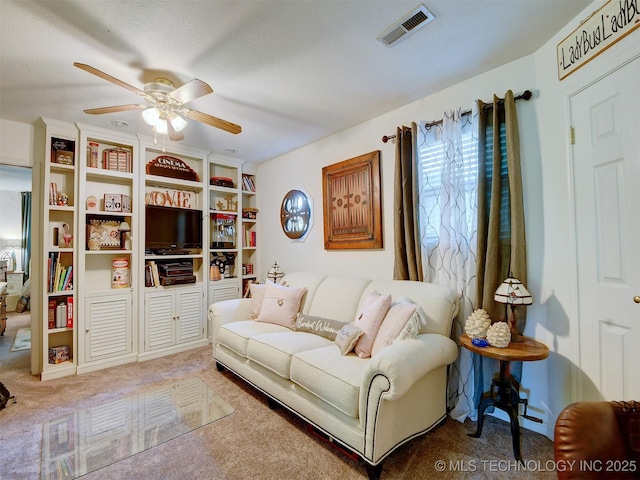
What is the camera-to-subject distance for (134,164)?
11.0 ft

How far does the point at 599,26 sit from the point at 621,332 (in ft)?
5.20

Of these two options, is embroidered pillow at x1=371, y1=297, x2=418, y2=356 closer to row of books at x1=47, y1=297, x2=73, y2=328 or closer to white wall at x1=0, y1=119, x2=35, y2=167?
row of books at x1=47, y1=297, x2=73, y2=328

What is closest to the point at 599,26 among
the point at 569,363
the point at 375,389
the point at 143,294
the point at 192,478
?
the point at 569,363

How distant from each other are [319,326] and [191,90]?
1.98 meters

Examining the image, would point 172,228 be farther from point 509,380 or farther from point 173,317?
point 509,380

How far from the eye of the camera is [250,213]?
4.43 meters

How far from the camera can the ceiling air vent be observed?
1.62 metres

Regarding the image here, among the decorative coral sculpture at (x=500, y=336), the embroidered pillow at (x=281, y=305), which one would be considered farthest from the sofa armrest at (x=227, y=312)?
the decorative coral sculpture at (x=500, y=336)

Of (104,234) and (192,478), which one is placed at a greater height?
(104,234)

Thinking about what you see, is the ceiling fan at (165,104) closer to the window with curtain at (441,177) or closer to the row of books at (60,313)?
the window with curtain at (441,177)

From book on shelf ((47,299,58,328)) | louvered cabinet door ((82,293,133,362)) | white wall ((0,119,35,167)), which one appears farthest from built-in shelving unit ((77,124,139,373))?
white wall ((0,119,35,167))

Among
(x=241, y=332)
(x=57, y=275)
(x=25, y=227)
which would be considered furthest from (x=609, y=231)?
(x=25, y=227)

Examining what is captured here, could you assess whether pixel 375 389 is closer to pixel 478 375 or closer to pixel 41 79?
pixel 478 375

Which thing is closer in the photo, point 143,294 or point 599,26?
point 599,26
